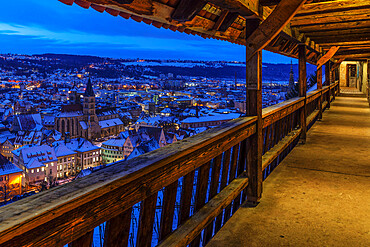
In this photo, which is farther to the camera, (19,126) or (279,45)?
(19,126)

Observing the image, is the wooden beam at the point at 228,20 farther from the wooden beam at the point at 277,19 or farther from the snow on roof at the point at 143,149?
the snow on roof at the point at 143,149

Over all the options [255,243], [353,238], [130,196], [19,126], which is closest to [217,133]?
[255,243]

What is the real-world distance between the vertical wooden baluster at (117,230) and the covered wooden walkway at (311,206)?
4.15 ft

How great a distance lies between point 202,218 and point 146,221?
76cm

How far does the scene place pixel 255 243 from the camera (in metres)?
2.74

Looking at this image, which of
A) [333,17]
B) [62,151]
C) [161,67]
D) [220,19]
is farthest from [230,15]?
[161,67]

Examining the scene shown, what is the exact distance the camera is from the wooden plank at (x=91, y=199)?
41.2 inches

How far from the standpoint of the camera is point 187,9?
295 cm

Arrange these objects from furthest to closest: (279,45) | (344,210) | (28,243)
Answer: (279,45), (344,210), (28,243)

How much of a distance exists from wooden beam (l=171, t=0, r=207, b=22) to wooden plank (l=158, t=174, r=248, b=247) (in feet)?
5.71

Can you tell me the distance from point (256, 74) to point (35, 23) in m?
212

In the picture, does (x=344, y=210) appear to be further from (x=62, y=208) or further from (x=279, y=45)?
(x=279, y=45)

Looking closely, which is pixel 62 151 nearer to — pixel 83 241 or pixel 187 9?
pixel 187 9

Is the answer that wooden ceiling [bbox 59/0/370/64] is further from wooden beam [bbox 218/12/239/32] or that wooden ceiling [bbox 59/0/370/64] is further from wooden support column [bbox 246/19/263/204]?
wooden support column [bbox 246/19/263/204]
